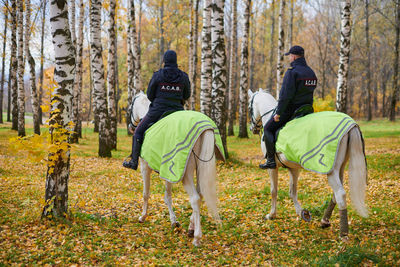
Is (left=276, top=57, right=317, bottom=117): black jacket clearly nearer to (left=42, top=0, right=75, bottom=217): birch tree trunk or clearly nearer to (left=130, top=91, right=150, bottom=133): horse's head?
(left=130, top=91, right=150, bottom=133): horse's head

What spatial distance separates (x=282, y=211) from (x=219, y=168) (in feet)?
14.9

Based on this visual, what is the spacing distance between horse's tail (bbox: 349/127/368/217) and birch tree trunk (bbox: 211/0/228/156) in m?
6.81

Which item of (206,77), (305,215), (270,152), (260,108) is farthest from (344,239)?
(206,77)

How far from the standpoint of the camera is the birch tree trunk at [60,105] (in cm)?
542

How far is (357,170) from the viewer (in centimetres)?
480

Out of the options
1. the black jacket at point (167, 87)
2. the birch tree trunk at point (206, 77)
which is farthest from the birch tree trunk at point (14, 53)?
the black jacket at point (167, 87)

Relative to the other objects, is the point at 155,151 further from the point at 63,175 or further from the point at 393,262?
the point at 393,262

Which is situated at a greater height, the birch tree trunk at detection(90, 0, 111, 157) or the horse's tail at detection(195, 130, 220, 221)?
the birch tree trunk at detection(90, 0, 111, 157)

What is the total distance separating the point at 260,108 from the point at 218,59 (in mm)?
5084

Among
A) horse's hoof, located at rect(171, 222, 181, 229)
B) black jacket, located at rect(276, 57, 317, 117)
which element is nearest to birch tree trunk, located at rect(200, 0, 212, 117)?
black jacket, located at rect(276, 57, 317, 117)

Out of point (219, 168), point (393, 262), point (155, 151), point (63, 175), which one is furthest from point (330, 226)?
point (219, 168)

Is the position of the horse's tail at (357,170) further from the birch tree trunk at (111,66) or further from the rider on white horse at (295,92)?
the birch tree trunk at (111,66)

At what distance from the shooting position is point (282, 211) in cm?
661

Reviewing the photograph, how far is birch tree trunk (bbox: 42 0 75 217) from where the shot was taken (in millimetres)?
5422
